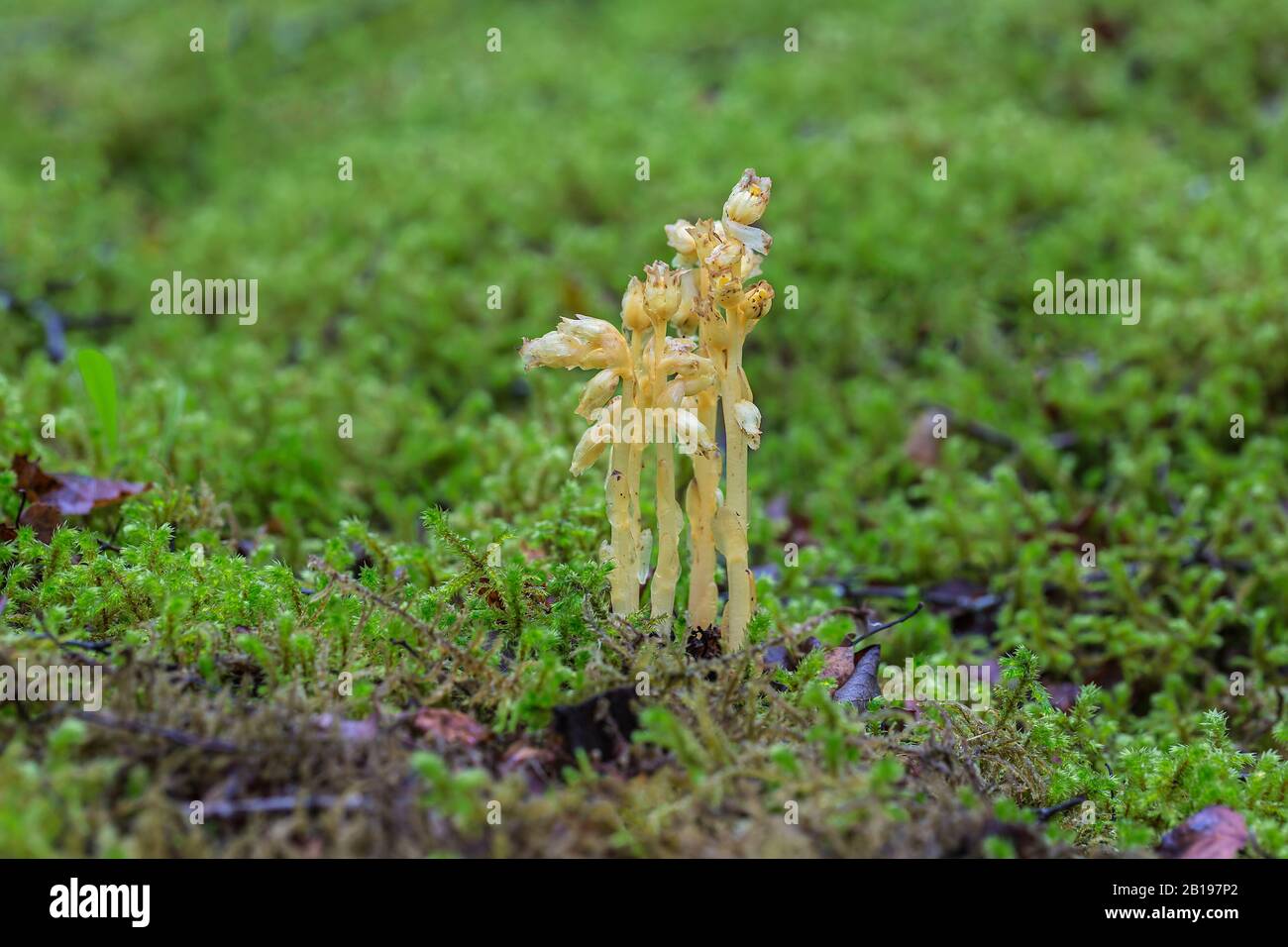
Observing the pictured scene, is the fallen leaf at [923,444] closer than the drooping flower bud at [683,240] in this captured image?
No

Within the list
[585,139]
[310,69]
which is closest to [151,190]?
[310,69]

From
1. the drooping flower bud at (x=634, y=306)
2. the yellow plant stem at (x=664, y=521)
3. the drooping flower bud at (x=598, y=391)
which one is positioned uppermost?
the drooping flower bud at (x=634, y=306)

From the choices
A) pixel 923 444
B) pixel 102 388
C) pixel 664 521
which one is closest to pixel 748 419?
pixel 664 521

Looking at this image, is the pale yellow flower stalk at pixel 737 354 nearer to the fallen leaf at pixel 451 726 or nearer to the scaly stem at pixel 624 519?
the scaly stem at pixel 624 519

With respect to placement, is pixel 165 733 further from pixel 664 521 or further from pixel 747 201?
pixel 747 201

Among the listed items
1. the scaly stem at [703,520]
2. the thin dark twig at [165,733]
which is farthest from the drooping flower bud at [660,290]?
the thin dark twig at [165,733]

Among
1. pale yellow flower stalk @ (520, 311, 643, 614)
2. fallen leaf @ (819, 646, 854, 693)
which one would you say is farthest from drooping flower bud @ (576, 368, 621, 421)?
fallen leaf @ (819, 646, 854, 693)
